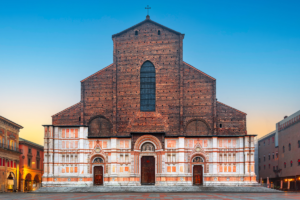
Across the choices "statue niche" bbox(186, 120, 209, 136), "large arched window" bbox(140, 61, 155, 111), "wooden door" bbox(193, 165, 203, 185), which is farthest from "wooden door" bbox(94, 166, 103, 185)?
"statue niche" bbox(186, 120, 209, 136)

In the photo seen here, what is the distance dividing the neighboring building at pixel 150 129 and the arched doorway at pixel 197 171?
112 millimetres

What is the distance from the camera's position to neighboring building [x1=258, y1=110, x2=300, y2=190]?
4809cm

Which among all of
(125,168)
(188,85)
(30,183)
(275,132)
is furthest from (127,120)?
(275,132)

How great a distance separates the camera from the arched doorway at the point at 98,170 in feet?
132

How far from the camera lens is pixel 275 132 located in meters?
58.1

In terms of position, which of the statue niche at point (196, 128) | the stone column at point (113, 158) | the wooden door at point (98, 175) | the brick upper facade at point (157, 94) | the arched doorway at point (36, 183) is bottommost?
the arched doorway at point (36, 183)

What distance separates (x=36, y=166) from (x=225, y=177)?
111 ft

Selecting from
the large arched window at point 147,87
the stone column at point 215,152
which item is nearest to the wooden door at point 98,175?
the large arched window at point 147,87

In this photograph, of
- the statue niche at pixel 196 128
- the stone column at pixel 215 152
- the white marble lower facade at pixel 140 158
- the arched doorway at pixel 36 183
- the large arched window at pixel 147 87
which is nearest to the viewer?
the white marble lower facade at pixel 140 158

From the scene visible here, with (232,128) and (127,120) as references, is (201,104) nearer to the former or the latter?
(232,128)

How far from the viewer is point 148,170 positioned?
40344mm

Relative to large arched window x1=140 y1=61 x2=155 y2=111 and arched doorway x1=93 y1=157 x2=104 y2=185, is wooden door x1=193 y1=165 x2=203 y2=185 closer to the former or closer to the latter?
large arched window x1=140 y1=61 x2=155 y2=111

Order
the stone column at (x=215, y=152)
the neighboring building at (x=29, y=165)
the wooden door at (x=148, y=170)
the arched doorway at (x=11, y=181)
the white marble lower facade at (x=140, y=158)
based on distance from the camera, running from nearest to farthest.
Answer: the white marble lower facade at (x=140, y=158)
the stone column at (x=215, y=152)
the wooden door at (x=148, y=170)
the arched doorway at (x=11, y=181)
the neighboring building at (x=29, y=165)

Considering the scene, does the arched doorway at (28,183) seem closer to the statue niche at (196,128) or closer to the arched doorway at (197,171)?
the arched doorway at (197,171)
